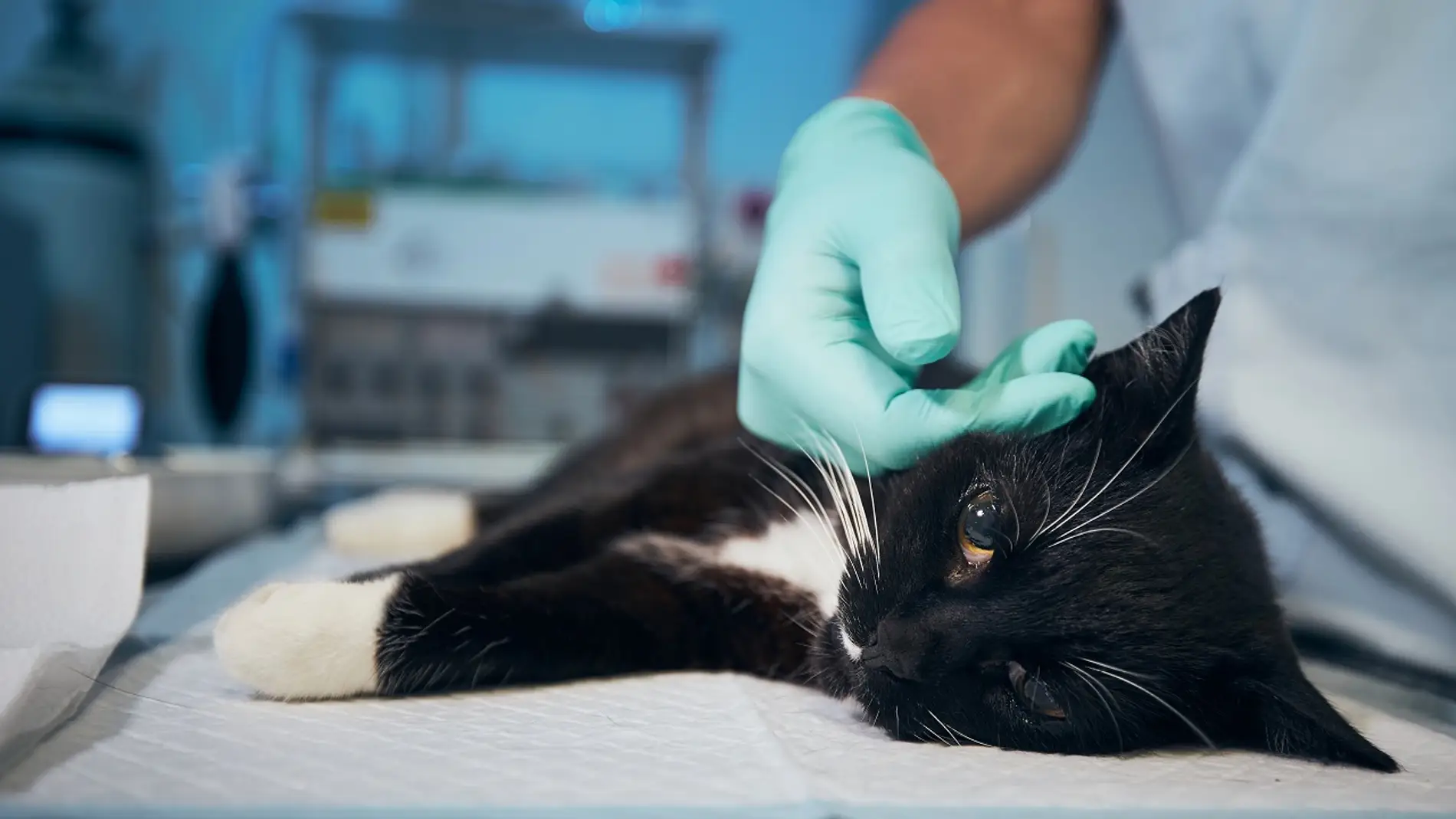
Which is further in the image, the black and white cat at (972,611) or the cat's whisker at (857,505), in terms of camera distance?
the cat's whisker at (857,505)

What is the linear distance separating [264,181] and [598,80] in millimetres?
954

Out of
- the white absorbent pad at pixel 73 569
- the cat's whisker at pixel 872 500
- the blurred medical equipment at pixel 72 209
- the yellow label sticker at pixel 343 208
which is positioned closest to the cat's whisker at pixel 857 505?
the cat's whisker at pixel 872 500

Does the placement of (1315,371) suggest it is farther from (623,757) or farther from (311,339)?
(311,339)

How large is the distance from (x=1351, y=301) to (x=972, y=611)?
1.78 ft

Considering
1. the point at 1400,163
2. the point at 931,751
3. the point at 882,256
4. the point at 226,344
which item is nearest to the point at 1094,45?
the point at 1400,163

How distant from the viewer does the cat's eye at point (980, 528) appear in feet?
2.29

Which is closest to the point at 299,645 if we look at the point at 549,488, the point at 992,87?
the point at 549,488

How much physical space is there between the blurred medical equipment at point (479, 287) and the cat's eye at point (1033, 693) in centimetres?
183

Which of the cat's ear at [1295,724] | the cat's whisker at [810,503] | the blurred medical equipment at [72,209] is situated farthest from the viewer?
the blurred medical equipment at [72,209]

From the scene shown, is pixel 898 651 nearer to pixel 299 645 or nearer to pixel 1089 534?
pixel 1089 534

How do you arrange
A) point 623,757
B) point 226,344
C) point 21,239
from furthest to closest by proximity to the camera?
point 226,344
point 21,239
point 623,757

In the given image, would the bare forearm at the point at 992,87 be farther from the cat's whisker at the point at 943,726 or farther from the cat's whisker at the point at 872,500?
the cat's whisker at the point at 943,726

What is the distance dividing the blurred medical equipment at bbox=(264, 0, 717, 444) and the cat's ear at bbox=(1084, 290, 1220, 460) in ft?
5.62

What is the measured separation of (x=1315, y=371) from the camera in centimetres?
94
